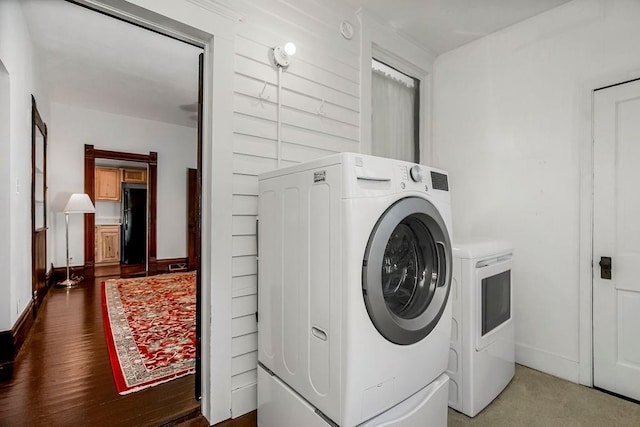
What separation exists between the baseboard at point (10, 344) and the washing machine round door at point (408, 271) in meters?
2.61

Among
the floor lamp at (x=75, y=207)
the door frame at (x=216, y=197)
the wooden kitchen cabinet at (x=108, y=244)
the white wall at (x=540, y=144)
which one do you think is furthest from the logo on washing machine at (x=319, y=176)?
the wooden kitchen cabinet at (x=108, y=244)

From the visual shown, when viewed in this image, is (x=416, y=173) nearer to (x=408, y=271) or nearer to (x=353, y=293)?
(x=408, y=271)

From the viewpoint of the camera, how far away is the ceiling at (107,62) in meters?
2.78

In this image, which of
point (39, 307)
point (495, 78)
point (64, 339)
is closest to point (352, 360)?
point (495, 78)

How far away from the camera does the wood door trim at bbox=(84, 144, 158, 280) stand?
17.3 ft

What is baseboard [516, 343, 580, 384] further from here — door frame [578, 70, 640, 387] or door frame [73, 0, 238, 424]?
door frame [73, 0, 238, 424]

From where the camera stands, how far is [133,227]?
6.50 meters

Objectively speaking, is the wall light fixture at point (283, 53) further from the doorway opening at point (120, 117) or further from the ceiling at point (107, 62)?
the doorway opening at point (120, 117)

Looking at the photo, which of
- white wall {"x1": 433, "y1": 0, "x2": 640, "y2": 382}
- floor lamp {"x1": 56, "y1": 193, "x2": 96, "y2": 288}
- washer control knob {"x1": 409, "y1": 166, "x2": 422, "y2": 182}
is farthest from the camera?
floor lamp {"x1": 56, "y1": 193, "x2": 96, "y2": 288}

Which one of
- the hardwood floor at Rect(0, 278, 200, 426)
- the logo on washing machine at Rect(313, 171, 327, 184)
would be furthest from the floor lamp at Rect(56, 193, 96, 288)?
the logo on washing machine at Rect(313, 171, 327, 184)

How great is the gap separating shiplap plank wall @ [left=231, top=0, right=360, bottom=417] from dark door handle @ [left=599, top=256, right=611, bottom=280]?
75.7 inches

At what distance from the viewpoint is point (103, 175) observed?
6.36 m

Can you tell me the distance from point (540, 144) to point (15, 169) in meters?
4.23

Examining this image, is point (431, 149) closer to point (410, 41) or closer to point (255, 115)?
point (410, 41)
